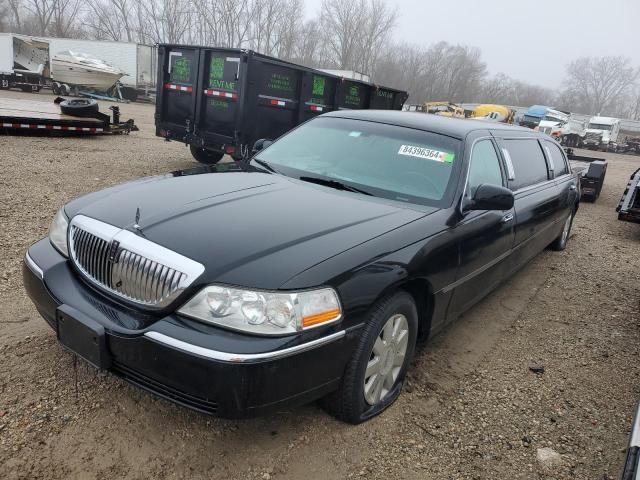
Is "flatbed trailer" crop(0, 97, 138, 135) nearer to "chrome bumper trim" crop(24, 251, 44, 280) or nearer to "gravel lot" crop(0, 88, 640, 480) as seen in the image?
"gravel lot" crop(0, 88, 640, 480)

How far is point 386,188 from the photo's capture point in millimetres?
3295

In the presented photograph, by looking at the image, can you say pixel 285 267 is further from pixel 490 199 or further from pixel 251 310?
pixel 490 199

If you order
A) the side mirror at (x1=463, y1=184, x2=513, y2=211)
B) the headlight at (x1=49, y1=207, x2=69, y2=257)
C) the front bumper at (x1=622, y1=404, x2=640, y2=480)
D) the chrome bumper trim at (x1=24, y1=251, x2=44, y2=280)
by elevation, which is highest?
the side mirror at (x1=463, y1=184, x2=513, y2=211)

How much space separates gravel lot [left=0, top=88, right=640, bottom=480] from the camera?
2.33 m

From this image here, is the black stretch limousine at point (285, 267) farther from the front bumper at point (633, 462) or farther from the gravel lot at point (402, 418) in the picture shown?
the front bumper at point (633, 462)

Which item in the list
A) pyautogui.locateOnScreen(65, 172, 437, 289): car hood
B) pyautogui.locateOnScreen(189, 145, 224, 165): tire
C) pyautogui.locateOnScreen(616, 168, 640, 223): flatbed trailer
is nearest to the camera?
pyautogui.locateOnScreen(65, 172, 437, 289): car hood

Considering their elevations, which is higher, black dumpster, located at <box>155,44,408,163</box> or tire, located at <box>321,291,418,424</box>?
black dumpster, located at <box>155,44,408,163</box>

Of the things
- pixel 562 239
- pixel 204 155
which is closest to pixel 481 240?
pixel 562 239

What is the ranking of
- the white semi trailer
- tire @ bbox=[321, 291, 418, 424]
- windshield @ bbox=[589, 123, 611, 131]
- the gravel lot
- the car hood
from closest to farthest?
the car hood, the gravel lot, tire @ bbox=[321, 291, 418, 424], the white semi trailer, windshield @ bbox=[589, 123, 611, 131]

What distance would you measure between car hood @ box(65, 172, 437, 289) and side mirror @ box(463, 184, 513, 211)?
0.37 meters

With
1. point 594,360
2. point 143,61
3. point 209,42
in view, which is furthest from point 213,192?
point 209,42

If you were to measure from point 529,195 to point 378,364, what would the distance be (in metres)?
2.57

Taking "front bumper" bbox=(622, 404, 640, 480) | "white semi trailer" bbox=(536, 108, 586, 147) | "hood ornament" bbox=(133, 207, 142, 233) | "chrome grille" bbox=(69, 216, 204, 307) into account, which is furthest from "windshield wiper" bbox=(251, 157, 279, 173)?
"white semi trailer" bbox=(536, 108, 586, 147)

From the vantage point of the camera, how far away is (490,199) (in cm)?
318
